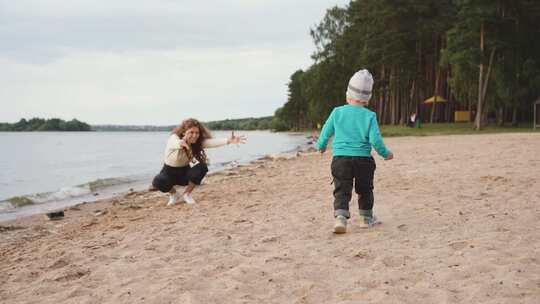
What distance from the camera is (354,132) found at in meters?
5.11

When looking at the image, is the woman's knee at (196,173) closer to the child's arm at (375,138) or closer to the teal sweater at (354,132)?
the teal sweater at (354,132)

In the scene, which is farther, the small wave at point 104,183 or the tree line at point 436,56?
the tree line at point 436,56

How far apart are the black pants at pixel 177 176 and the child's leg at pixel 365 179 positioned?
3542mm

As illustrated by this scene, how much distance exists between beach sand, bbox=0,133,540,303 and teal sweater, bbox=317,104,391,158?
2.94ft

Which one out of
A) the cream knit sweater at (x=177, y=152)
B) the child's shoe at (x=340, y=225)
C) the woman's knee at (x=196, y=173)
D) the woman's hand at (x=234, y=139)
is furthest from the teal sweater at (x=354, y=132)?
the woman's knee at (x=196, y=173)

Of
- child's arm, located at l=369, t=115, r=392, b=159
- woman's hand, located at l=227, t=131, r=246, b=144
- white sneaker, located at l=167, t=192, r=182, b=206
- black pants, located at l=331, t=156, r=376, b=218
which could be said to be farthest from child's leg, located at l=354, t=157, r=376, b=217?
white sneaker, located at l=167, t=192, r=182, b=206

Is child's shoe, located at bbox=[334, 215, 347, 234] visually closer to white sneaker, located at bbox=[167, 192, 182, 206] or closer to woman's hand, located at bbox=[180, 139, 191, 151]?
woman's hand, located at bbox=[180, 139, 191, 151]

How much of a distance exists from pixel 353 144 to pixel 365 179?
0.41 metres

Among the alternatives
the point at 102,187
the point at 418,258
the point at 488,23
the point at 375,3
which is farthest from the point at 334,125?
the point at 375,3

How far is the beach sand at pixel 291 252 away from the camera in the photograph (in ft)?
11.2

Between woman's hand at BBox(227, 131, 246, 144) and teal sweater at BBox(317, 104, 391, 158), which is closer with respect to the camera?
teal sweater at BBox(317, 104, 391, 158)

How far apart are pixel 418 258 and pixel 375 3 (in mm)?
41899

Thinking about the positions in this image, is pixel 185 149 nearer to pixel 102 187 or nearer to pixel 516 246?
pixel 516 246

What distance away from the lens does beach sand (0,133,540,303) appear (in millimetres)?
3428
